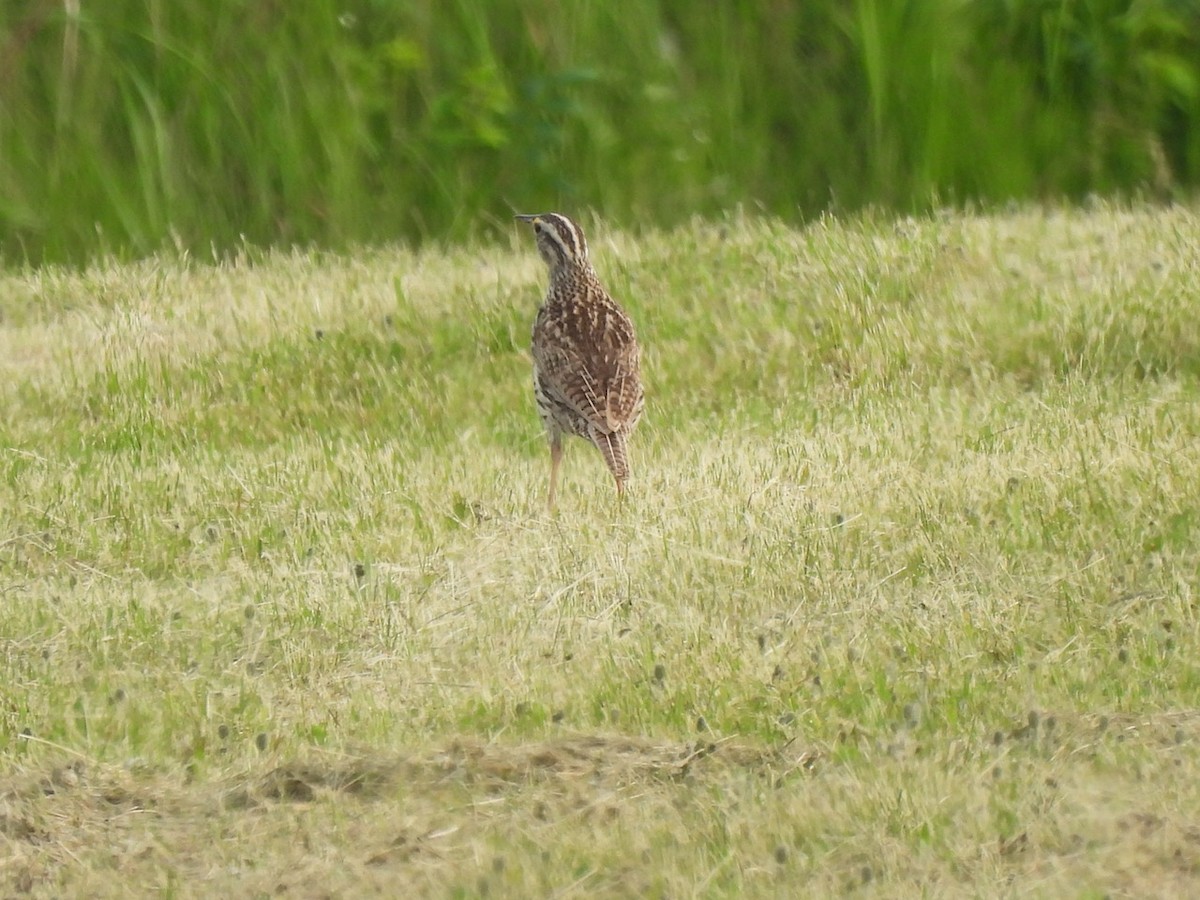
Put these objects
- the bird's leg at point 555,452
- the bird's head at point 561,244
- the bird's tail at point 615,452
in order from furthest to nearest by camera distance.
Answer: the bird's head at point 561,244
the bird's leg at point 555,452
the bird's tail at point 615,452

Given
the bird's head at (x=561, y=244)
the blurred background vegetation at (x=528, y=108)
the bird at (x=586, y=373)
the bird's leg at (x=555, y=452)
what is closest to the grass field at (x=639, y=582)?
the bird's leg at (x=555, y=452)

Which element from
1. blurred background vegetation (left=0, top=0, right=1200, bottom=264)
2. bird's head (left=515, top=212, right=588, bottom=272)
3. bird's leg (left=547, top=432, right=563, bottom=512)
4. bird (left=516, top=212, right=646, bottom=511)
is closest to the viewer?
bird (left=516, top=212, right=646, bottom=511)

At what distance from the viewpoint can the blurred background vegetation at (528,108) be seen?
1235 centimetres

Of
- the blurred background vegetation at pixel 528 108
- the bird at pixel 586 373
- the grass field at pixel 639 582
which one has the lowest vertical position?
the grass field at pixel 639 582

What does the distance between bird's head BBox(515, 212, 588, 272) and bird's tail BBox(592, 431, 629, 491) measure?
1.21 meters

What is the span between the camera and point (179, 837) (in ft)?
16.9

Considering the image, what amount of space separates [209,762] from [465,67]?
7590 millimetres

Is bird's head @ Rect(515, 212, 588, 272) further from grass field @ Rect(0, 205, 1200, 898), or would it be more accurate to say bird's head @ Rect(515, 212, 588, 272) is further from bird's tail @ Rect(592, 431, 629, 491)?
bird's tail @ Rect(592, 431, 629, 491)

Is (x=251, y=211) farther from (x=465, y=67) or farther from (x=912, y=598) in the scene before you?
(x=912, y=598)

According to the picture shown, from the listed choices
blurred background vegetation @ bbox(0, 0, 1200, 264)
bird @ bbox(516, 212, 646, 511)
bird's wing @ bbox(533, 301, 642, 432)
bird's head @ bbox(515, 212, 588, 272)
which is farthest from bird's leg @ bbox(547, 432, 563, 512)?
blurred background vegetation @ bbox(0, 0, 1200, 264)

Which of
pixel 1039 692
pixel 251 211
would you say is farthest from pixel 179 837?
pixel 251 211

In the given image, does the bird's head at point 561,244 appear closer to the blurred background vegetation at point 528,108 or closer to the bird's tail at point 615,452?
the bird's tail at point 615,452

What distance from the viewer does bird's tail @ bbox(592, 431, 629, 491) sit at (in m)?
7.76

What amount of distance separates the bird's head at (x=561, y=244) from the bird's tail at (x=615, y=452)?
121 centimetres
